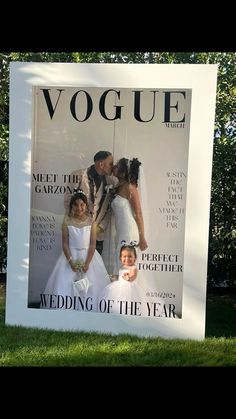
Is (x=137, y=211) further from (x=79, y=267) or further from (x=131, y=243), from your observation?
(x=79, y=267)

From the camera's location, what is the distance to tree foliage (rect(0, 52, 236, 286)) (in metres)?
6.77

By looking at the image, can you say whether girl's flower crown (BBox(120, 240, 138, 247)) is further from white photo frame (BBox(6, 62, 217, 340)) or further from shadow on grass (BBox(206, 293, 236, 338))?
shadow on grass (BBox(206, 293, 236, 338))

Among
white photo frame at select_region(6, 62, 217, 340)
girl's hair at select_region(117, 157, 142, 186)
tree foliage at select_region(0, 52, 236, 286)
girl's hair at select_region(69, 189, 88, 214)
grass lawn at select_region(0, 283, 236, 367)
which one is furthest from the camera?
tree foliage at select_region(0, 52, 236, 286)

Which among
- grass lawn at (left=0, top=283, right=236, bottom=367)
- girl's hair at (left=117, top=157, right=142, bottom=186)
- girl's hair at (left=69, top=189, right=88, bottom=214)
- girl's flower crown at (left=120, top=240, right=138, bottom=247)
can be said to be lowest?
grass lawn at (left=0, top=283, right=236, bottom=367)

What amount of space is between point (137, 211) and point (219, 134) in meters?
2.10

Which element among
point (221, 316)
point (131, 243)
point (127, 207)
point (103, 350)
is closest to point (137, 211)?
point (127, 207)

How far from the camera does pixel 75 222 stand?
547 centimetres

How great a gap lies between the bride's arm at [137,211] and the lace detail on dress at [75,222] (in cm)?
47

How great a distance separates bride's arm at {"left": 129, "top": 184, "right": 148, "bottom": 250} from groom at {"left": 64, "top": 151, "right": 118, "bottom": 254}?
210mm

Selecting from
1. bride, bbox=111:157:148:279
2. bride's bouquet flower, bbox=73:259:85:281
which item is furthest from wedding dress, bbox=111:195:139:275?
bride's bouquet flower, bbox=73:259:85:281

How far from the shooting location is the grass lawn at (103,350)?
4.93 meters

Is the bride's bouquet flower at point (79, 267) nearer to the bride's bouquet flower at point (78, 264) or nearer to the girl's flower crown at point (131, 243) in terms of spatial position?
the bride's bouquet flower at point (78, 264)

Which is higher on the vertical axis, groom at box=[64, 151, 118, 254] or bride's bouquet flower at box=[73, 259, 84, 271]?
groom at box=[64, 151, 118, 254]
